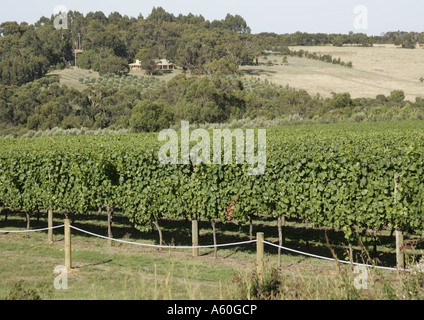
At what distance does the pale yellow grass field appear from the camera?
326 feet

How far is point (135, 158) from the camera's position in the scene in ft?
41.2

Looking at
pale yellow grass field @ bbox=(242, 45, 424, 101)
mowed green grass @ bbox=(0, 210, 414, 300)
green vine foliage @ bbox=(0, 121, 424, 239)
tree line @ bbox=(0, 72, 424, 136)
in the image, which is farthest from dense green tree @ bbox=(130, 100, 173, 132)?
pale yellow grass field @ bbox=(242, 45, 424, 101)

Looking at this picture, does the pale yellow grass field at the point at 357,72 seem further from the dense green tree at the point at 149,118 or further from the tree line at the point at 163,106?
the dense green tree at the point at 149,118

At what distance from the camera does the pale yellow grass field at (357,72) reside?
9938 cm

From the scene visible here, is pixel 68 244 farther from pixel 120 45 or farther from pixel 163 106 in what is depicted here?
pixel 120 45

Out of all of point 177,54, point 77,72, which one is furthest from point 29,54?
point 177,54

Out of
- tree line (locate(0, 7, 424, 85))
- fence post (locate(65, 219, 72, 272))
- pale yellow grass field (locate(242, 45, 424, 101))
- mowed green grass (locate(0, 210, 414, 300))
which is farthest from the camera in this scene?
pale yellow grass field (locate(242, 45, 424, 101))

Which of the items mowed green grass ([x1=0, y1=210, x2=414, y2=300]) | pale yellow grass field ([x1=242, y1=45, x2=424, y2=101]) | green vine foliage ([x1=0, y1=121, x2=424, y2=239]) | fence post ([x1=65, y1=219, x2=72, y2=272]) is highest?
pale yellow grass field ([x1=242, y1=45, x2=424, y2=101])

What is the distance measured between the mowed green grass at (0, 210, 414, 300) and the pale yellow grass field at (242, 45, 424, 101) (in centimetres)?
8412

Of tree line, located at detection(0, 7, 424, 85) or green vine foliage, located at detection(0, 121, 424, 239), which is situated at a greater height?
tree line, located at detection(0, 7, 424, 85)

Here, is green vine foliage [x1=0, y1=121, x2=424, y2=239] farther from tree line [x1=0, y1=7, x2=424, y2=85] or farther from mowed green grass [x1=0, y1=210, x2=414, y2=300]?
tree line [x1=0, y1=7, x2=424, y2=85]

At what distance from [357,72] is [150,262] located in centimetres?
11259

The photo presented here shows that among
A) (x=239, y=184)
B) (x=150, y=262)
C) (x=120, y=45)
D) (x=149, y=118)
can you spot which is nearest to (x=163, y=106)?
(x=149, y=118)

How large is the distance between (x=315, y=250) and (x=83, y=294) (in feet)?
20.3
